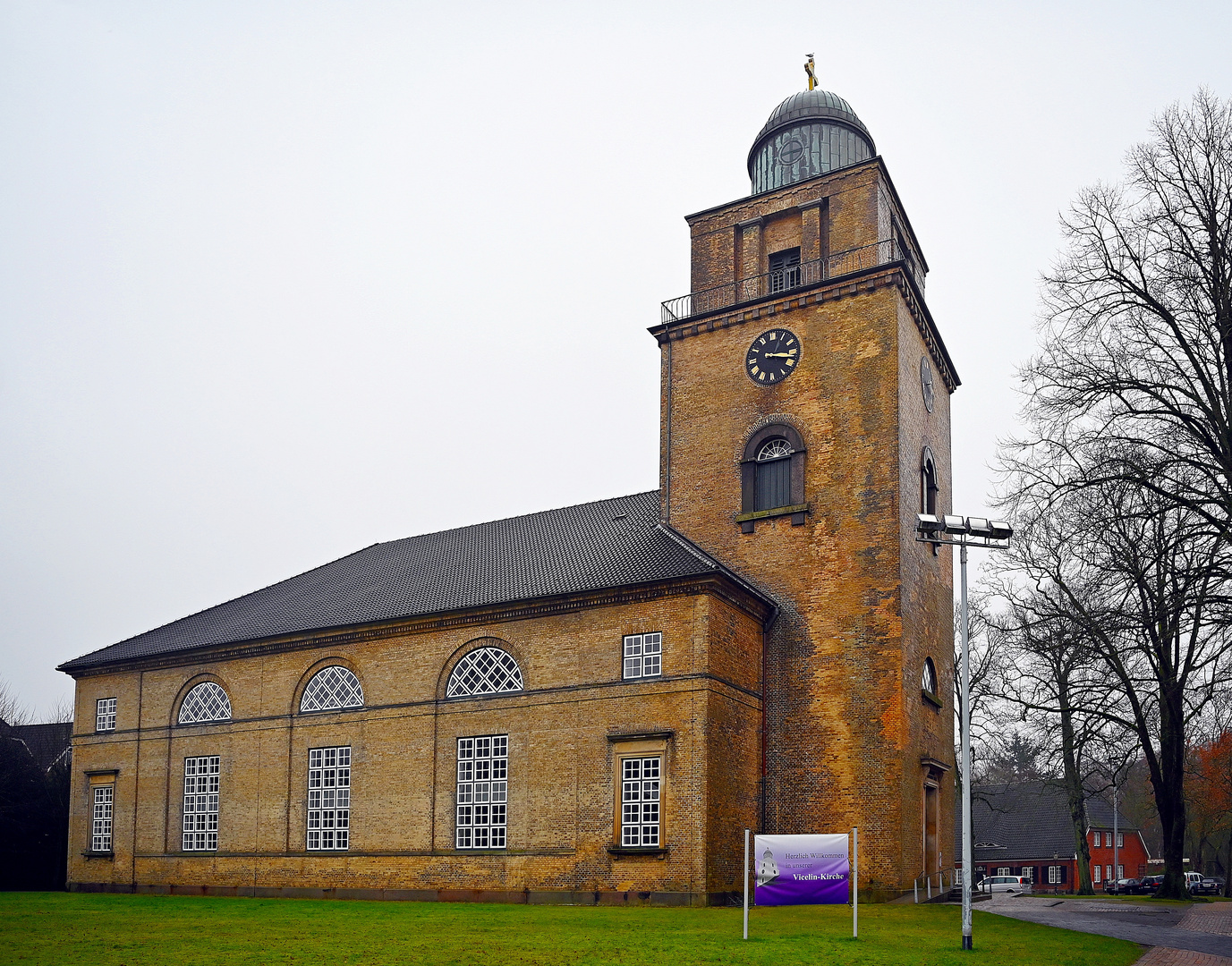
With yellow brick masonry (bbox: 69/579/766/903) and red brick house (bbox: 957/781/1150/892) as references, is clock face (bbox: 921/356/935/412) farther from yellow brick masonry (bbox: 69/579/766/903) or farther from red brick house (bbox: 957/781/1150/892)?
red brick house (bbox: 957/781/1150/892)

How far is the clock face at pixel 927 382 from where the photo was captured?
33.2 meters

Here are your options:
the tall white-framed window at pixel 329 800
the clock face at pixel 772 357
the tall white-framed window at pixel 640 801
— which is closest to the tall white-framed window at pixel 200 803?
the tall white-framed window at pixel 329 800

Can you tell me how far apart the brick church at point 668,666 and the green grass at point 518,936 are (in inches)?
111

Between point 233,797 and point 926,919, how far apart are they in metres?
21.4

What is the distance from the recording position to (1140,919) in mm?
24984

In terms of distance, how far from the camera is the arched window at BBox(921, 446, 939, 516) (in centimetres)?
3203

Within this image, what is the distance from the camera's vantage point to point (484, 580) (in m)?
32.9

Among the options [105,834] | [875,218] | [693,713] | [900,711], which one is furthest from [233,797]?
[875,218]

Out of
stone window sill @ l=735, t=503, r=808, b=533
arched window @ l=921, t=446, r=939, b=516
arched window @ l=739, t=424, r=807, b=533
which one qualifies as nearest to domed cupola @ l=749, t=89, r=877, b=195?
arched window @ l=739, t=424, r=807, b=533

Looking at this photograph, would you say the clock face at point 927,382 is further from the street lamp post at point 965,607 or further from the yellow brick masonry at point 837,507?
the street lamp post at point 965,607

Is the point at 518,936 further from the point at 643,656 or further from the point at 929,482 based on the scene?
the point at 929,482

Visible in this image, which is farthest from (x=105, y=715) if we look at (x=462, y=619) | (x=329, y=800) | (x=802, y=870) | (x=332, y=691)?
(x=802, y=870)

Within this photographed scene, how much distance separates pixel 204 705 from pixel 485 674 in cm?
1142

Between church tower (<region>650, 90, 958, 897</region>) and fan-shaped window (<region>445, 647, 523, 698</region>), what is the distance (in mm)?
6499
